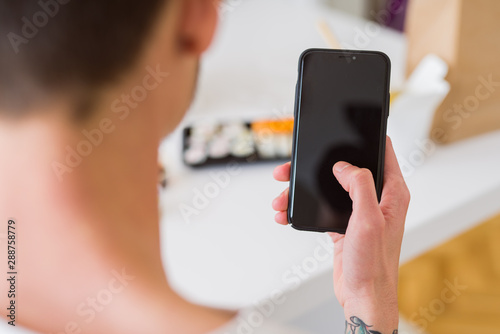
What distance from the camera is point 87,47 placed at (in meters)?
0.34

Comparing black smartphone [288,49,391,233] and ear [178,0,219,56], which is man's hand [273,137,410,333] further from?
ear [178,0,219,56]

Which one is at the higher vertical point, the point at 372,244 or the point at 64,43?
the point at 64,43

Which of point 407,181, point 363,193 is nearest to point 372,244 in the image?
point 363,193

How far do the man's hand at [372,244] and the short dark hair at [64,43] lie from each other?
0.18 m

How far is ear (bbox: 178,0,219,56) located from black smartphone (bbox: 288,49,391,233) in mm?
124

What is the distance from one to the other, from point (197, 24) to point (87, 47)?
0.12 metres

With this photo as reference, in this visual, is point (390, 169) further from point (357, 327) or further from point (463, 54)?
point (463, 54)

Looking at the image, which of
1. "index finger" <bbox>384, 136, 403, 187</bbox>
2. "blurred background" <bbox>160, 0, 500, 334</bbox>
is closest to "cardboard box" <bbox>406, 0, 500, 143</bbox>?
"blurred background" <bbox>160, 0, 500, 334</bbox>

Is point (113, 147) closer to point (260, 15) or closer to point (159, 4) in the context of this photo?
point (159, 4)

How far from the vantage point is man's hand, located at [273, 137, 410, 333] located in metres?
0.31

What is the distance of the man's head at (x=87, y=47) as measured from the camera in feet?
1.06

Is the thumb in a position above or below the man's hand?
above

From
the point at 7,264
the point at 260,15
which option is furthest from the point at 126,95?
the point at 260,15

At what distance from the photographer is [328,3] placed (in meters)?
1.10
